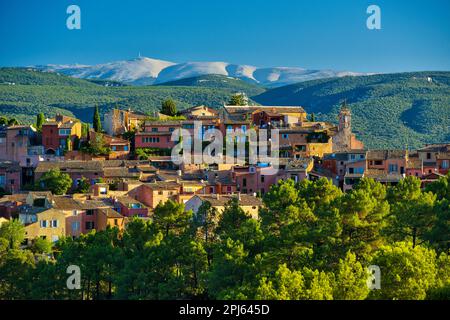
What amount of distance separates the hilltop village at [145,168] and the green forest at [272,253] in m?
5.52

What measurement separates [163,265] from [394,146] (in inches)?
3349

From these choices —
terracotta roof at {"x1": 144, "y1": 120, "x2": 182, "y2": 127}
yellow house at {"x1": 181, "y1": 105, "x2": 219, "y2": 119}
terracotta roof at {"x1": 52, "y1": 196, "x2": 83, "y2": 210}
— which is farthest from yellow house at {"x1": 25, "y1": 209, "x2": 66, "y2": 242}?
yellow house at {"x1": 181, "y1": 105, "x2": 219, "y2": 119}

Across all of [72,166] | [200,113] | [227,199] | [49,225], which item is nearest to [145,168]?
[72,166]

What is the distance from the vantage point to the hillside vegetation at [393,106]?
454 ft

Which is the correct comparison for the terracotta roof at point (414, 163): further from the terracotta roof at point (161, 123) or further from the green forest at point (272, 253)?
the terracotta roof at point (161, 123)

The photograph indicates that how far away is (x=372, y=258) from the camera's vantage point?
41438 mm

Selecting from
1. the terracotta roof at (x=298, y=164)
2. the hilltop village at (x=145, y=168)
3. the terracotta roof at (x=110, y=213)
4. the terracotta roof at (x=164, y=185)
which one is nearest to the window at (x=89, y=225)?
the hilltop village at (x=145, y=168)

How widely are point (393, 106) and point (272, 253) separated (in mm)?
114678

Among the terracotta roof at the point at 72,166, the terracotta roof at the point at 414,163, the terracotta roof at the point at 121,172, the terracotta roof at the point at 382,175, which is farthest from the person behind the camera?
the terracotta roof at the point at 414,163

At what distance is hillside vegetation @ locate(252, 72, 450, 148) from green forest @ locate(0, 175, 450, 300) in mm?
74483

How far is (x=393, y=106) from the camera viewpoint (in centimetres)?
15588

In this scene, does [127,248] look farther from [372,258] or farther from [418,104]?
[418,104]

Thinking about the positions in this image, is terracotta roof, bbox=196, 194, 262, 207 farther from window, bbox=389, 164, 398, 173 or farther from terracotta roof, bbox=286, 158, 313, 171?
window, bbox=389, 164, 398, 173
